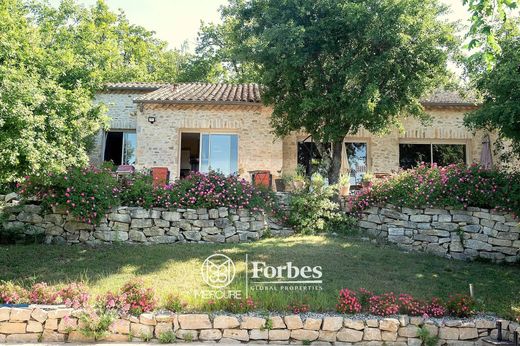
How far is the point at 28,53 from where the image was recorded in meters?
8.26

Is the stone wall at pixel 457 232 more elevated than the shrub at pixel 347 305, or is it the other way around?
the stone wall at pixel 457 232

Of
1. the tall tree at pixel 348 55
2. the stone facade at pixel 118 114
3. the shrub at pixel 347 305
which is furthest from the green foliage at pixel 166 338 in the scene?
the stone facade at pixel 118 114

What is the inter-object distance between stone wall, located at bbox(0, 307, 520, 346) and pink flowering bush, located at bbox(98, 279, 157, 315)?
0.16 metres

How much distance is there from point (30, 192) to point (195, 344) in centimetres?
645

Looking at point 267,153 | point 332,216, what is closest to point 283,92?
point 267,153

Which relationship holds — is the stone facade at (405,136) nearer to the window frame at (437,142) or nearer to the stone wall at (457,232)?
the window frame at (437,142)

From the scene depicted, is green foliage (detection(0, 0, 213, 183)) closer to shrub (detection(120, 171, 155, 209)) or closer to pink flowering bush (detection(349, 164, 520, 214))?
shrub (detection(120, 171, 155, 209))

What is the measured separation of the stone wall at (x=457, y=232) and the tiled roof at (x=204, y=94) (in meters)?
6.55

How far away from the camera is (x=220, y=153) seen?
15.0m

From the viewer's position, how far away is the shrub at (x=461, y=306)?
6840 millimetres

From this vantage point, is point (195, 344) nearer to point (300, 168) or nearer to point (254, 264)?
point (254, 264)

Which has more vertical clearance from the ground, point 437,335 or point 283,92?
point 283,92

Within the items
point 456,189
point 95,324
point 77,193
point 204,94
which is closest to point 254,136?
point 204,94

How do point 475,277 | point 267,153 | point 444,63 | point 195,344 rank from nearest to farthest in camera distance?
point 195,344, point 475,277, point 444,63, point 267,153
